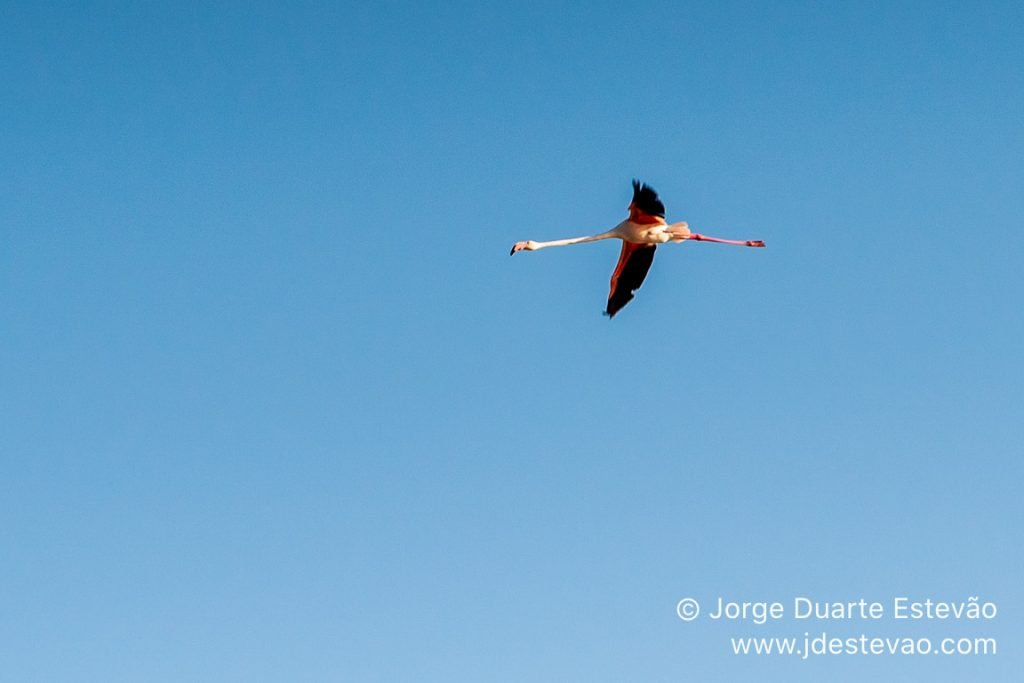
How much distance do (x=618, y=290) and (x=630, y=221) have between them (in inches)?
91.3

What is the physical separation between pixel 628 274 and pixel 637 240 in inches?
54.2

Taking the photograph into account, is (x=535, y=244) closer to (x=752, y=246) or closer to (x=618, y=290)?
(x=618, y=290)

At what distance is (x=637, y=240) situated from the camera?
41.6 meters

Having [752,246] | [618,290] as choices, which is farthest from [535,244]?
[752,246]

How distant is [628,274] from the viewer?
4275cm

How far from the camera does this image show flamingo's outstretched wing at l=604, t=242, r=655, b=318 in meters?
42.5

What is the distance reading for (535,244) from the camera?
140ft

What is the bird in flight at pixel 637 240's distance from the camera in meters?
→ 39.7

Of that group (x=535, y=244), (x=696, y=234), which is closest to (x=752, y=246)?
(x=696, y=234)

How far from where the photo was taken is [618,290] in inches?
1692

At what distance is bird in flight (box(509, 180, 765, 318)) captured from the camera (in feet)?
130

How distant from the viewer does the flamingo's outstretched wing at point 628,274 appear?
139ft

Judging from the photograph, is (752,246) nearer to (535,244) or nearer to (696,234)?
(696,234)

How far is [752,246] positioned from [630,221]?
11.5ft
